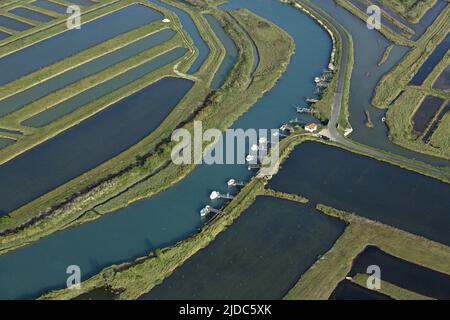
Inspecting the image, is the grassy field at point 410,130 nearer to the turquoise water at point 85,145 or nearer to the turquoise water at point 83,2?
the turquoise water at point 85,145

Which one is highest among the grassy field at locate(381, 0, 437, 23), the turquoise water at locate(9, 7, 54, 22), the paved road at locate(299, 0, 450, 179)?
the grassy field at locate(381, 0, 437, 23)

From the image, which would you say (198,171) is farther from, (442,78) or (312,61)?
(442,78)

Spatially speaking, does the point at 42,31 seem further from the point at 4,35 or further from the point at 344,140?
the point at 344,140

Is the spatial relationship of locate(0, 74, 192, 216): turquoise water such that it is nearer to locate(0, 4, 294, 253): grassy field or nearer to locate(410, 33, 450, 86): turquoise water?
locate(0, 4, 294, 253): grassy field

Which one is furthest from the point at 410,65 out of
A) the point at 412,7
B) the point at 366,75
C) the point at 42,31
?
the point at 42,31

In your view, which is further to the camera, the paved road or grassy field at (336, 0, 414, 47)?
grassy field at (336, 0, 414, 47)

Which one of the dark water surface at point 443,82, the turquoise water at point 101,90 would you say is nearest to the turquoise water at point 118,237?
the turquoise water at point 101,90

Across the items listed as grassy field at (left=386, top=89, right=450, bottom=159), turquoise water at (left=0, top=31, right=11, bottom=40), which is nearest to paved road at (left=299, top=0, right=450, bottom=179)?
grassy field at (left=386, top=89, right=450, bottom=159)
